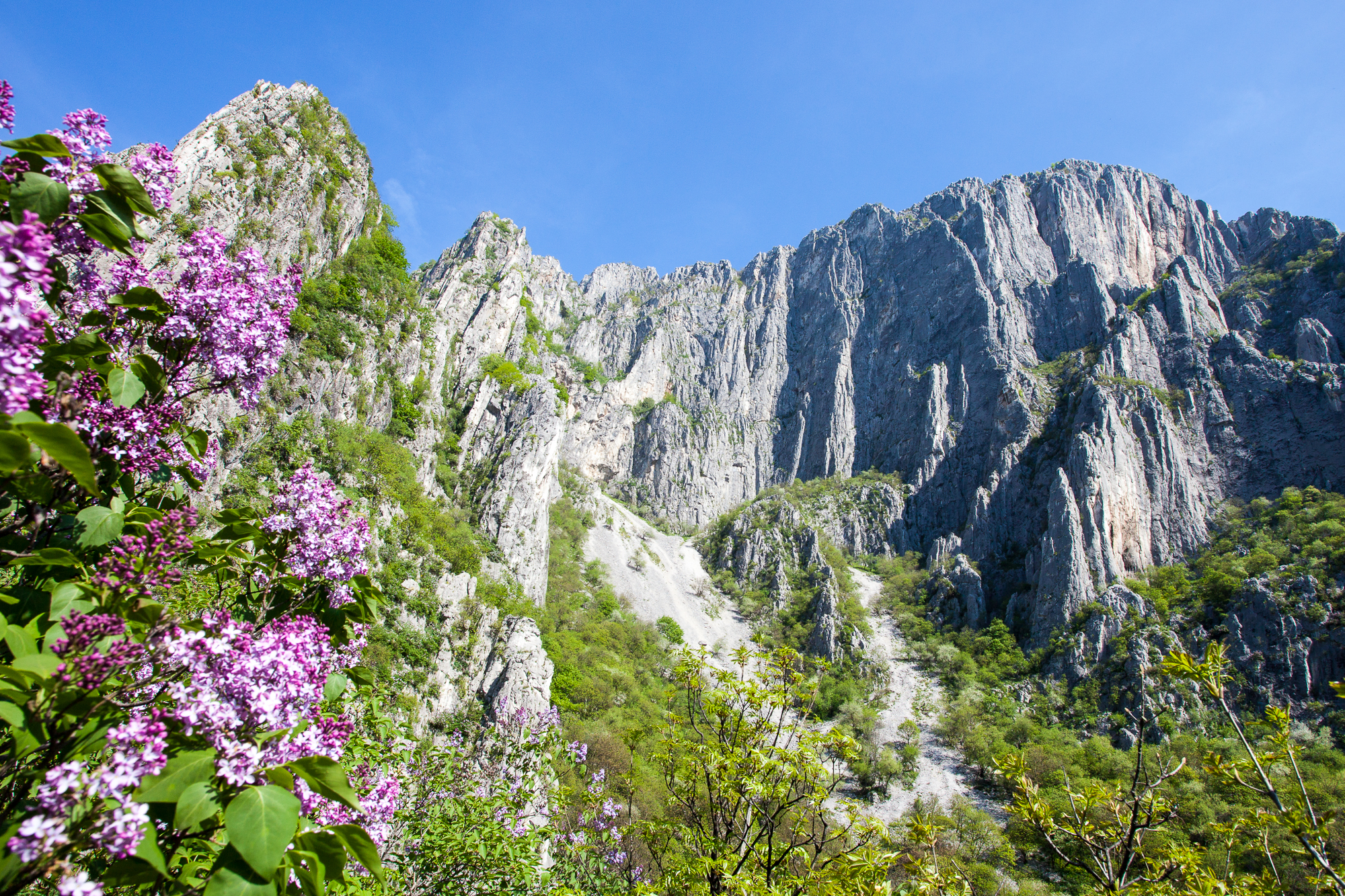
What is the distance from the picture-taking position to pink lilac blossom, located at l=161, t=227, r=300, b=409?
278cm

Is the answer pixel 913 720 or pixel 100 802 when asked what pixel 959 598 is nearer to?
pixel 913 720

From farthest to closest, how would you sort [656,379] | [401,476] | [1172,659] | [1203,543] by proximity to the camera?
[656,379] < [1203,543] < [401,476] < [1172,659]

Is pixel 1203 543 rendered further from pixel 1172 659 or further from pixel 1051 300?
pixel 1172 659

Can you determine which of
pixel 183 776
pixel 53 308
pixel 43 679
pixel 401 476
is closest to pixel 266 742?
pixel 183 776

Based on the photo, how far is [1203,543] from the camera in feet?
213

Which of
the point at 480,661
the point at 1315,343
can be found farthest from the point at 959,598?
the point at 480,661

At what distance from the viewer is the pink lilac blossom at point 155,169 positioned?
264cm

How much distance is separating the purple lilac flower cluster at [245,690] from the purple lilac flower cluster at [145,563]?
20 cm

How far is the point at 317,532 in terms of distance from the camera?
290 cm

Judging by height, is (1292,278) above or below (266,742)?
above

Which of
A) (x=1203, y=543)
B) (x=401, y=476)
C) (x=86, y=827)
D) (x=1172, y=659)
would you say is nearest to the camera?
(x=86, y=827)

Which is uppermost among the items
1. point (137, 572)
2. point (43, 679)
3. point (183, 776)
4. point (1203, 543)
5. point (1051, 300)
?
point (1051, 300)

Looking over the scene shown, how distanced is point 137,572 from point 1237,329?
385ft

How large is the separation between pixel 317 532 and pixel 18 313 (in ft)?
5.76
